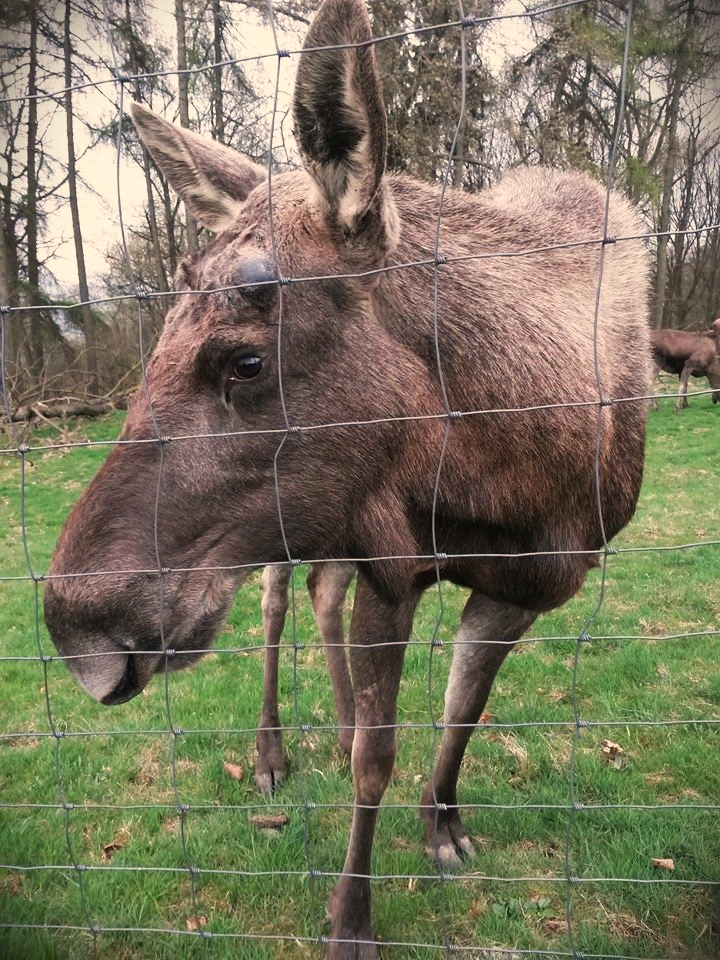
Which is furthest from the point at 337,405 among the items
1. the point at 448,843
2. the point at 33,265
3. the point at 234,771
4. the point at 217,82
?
the point at 33,265

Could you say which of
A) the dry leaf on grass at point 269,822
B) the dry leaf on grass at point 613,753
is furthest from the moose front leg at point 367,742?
the dry leaf on grass at point 613,753

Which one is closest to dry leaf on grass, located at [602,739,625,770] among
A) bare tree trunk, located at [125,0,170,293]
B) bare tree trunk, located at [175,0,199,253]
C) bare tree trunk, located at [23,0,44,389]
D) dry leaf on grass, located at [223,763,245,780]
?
dry leaf on grass, located at [223,763,245,780]

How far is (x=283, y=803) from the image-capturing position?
3510 millimetres

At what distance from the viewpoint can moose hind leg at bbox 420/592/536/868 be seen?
296 centimetres

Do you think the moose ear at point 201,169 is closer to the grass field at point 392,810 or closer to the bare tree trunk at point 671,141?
the grass field at point 392,810

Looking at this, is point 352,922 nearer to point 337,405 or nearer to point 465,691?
point 465,691

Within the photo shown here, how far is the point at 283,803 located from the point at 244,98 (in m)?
5.67

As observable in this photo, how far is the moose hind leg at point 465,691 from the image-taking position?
9.71ft

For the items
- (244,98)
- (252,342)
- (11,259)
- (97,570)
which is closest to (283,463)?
(252,342)

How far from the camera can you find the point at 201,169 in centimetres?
241

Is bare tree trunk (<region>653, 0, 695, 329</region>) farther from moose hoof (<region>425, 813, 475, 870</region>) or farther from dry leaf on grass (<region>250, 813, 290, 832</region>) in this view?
dry leaf on grass (<region>250, 813, 290, 832</region>)

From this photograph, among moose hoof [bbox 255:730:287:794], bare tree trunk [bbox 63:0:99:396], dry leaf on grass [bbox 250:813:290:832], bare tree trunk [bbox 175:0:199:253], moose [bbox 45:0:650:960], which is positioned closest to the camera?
moose [bbox 45:0:650:960]

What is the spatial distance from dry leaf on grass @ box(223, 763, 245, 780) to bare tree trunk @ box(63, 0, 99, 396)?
1113 centimetres

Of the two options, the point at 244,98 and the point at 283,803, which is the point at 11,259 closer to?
the point at 244,98
